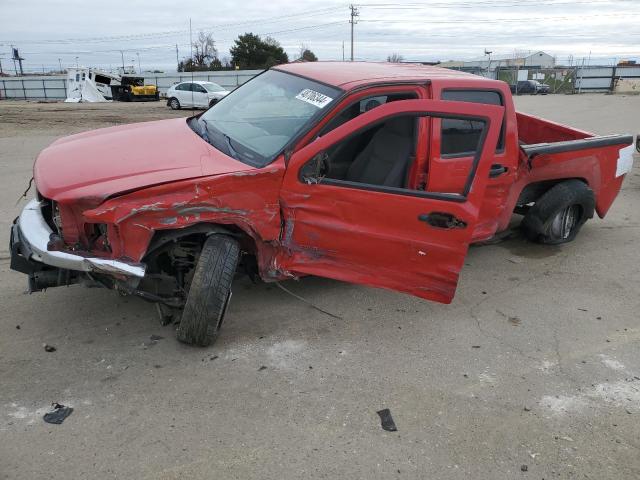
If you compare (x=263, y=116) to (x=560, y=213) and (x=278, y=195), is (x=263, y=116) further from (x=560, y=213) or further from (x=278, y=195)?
(x=560, y=213)

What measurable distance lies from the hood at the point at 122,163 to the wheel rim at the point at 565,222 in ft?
12.0

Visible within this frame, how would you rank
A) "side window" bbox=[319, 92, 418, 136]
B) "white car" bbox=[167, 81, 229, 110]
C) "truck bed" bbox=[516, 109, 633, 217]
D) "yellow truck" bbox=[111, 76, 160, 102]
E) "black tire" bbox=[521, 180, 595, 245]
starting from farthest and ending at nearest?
1. "yellow truck" bbox=[111, 76, 160, 102]
2. "white car" bbox=[167, 81, 229, 110]
3. "black tire" bbox=[521, 180, 595, 245]
4. "truck bed" bbox=[516, 109, 633, 217]
5. "side window" bbox=[319, 92, 418, 136]

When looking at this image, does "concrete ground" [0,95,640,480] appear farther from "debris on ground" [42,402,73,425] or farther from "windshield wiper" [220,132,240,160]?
"windshield wiper" [220,132,240,160]

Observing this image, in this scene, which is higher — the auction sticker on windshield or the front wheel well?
the auction sticker on windshield

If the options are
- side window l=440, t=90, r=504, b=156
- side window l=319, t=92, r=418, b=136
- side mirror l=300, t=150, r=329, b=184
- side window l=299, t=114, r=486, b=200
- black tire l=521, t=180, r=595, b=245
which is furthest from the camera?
black tire l=521, t=180, r=595, b=245

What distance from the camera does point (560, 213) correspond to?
213 inches

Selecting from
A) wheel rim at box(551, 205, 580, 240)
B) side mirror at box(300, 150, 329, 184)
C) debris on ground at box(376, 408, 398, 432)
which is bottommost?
debris on ground at box(376, 408, 398, 432)

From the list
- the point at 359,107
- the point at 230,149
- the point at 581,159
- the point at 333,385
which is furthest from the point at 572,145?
the point at 333,385

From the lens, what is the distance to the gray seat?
151 inches

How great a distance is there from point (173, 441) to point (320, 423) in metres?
0.76

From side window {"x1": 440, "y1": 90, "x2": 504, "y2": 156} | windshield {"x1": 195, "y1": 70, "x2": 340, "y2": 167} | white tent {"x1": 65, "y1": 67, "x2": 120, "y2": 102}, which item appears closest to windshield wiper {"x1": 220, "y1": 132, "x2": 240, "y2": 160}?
windshield {"x1": 195, "y1": 70, "x2": 340, "y2": 167}

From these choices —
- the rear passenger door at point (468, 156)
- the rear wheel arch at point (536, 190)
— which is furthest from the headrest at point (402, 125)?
the rear wheel arch at point (536, 190)

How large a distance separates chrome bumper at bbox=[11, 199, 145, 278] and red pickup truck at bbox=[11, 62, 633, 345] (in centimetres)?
1

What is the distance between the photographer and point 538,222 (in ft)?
17.6
